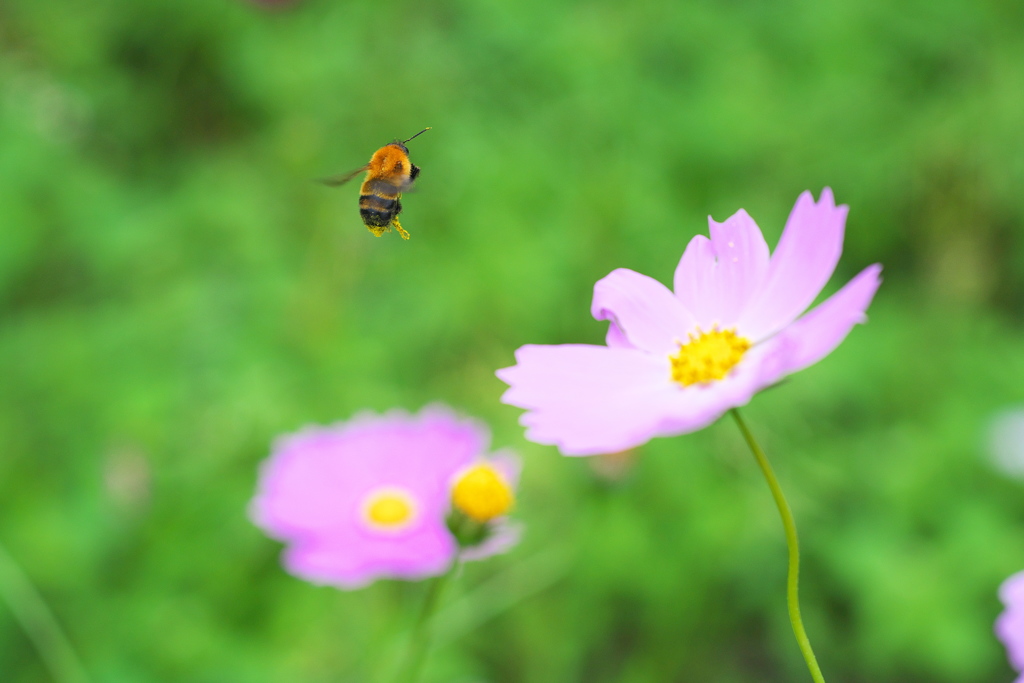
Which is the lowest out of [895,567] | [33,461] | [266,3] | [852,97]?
[895,567]

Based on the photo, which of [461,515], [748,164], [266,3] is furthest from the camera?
[748,164]

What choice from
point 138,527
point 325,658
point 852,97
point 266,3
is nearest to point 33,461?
point 138,527

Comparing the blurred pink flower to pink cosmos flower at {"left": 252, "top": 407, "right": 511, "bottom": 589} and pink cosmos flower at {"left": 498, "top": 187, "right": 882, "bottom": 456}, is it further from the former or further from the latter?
pink cosmos flower at {"left": 252, "top": 407, "right": 511, "bottom": 589}

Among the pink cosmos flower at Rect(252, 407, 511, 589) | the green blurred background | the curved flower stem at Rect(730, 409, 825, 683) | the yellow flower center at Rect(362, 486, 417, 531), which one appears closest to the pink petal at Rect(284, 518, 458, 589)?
the pink cosmos flower at Rect(252, 407, 511, 589)

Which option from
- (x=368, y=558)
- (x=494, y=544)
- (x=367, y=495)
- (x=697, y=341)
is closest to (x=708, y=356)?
(x=697, y=341)

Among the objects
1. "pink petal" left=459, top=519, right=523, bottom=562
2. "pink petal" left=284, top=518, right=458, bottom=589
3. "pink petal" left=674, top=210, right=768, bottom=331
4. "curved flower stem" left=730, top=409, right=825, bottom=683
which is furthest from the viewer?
"pink petal" left=284, top=518, right=458, bottom=589

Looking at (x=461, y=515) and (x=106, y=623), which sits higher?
(x=106, y=623)

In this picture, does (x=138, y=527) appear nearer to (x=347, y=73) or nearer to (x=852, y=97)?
(x=347, y=73)

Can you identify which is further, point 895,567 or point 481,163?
point 481,163

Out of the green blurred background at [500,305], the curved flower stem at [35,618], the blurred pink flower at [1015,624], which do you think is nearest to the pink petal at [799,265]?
the blurred pink flower at [1015,624]
